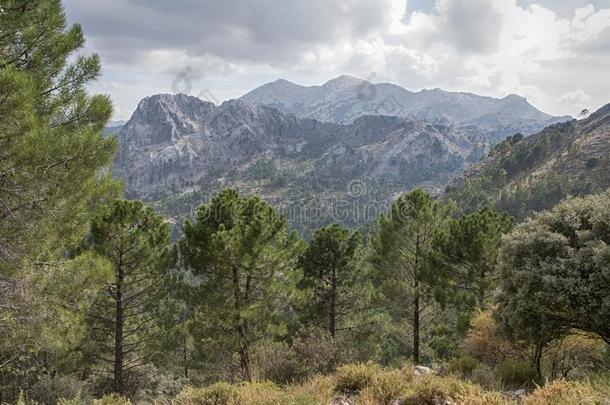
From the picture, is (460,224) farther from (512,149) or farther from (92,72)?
(512,149)

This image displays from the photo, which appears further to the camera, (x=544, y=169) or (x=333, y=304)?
(x=544, y=169)

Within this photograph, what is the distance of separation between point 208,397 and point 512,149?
13568 cm

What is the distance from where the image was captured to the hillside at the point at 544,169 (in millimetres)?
86250

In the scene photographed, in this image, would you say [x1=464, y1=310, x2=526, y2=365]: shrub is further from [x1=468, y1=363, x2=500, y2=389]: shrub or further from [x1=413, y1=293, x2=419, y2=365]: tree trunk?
[x1=413, y1=293, x2=419, y2=365]: tree trunk

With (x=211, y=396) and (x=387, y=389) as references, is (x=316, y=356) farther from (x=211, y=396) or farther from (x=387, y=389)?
(x=211, y=396)

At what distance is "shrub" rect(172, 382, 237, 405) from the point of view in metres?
6.32

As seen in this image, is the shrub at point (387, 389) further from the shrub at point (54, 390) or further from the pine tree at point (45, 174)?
the shrub at point (54, 390)

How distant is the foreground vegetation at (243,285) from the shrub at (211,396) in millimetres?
30

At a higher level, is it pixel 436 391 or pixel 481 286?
pixel 436 391

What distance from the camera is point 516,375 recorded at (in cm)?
896

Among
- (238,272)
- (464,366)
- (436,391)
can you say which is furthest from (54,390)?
(436,391)

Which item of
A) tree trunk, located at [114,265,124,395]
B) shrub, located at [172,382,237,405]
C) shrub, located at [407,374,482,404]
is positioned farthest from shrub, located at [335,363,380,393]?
tree trunk, located at [114,265,124,395]

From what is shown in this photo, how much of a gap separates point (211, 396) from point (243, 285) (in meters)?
7.71

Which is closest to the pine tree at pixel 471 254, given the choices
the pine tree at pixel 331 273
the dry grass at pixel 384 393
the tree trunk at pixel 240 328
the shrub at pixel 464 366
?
the pine tree at pixel 331 273
